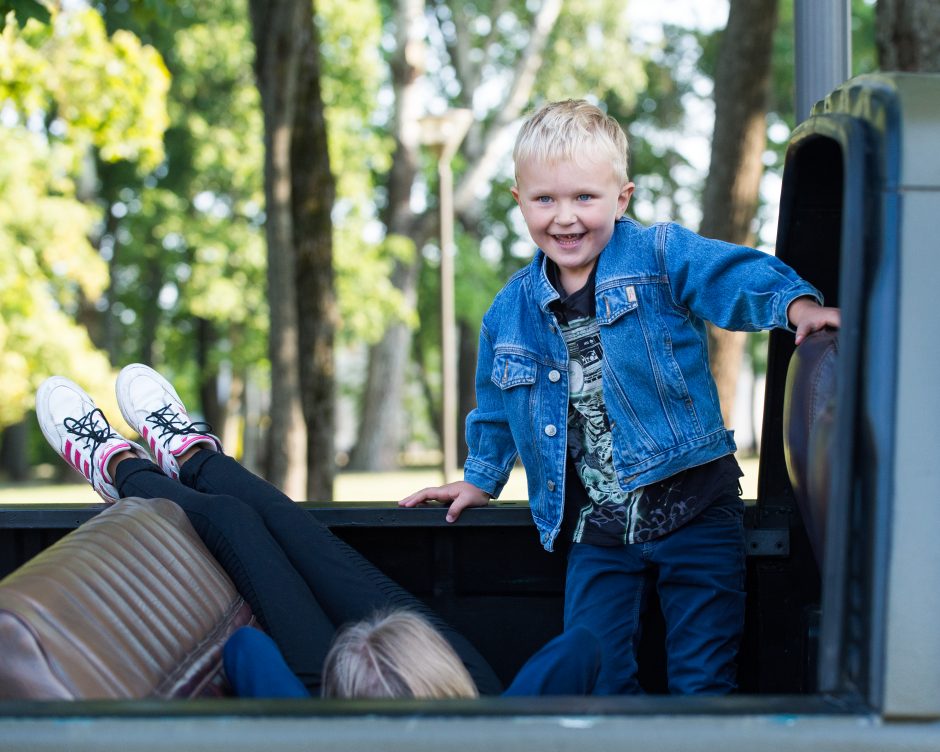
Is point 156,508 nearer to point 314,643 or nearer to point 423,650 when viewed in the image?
point 314,643

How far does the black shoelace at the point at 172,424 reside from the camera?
10.5 ft

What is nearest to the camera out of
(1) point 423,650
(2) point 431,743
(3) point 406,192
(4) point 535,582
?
(2) point 431,743

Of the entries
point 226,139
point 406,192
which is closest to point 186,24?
point 226,139

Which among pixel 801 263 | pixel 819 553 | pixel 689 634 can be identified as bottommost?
pixel 689 634

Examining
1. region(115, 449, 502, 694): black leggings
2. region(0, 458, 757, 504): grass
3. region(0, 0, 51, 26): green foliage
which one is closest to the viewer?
region(115, 449, 502, 694): black leggings

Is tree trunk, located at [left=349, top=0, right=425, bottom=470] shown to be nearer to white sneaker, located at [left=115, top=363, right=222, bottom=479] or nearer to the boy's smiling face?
white sneaker, located at [left=115, top=363, right=222, bottom=479]

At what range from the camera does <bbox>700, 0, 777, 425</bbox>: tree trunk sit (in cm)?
924

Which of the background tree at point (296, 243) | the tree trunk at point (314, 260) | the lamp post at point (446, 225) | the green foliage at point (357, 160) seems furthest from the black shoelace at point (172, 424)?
the green foliage at point (357, 160)

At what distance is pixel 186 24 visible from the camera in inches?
875

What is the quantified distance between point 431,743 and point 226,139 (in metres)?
22.6

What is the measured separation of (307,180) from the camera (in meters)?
8.90

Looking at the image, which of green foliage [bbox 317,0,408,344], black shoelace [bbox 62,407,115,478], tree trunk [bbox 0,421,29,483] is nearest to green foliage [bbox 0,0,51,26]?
black shoelace [bbox 62,407,115,478]

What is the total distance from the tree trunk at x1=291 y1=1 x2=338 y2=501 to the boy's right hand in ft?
20.5

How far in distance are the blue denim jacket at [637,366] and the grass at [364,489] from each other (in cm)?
1317
